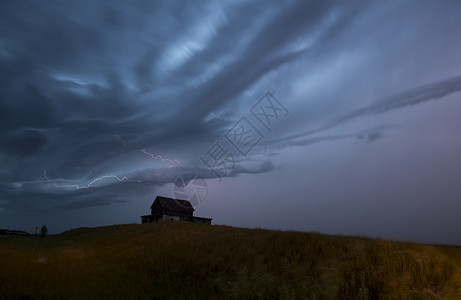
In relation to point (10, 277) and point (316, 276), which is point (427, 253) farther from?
point (10, 277)

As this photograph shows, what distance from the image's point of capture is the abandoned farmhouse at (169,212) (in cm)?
5226

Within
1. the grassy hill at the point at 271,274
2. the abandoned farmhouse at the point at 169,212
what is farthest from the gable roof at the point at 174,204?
the grassy hill at the point at 271,274

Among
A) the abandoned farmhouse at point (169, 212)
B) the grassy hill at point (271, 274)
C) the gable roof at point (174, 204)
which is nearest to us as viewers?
the grassy hill at point (271, 274)

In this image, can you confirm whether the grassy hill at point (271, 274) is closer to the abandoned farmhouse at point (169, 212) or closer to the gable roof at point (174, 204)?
the abandoned farmhouse at point (169, 212)

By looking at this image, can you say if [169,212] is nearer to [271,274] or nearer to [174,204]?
[174,204]

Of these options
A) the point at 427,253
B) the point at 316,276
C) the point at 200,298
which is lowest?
the point at 200,298

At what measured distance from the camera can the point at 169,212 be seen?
174 feet

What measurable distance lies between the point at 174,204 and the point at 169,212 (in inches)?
118

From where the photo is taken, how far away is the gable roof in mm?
53300

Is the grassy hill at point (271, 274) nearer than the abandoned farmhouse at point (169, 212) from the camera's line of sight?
Yes

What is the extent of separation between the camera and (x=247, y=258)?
13391 mm

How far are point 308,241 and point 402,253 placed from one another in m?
4.48

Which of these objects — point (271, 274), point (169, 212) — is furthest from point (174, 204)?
point (271, 274)

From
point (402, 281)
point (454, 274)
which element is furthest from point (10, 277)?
point (454, 274)
